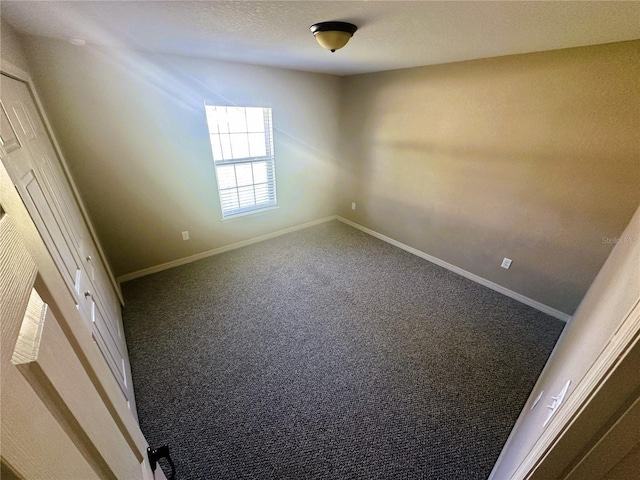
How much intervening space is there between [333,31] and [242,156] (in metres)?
2.21

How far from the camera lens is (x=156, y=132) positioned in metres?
2.67

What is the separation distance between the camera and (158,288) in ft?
9.19

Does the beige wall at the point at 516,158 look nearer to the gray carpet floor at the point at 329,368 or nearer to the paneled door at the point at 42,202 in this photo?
the gray carpet floor at the point at 329,368

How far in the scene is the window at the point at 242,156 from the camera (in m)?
3.11

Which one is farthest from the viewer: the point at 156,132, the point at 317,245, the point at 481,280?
the point at 317,245

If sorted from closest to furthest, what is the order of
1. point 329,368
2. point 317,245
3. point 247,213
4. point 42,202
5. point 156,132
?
point 42,202 → point 329,368 → point 156,132 → point 247,213 → point 317,245

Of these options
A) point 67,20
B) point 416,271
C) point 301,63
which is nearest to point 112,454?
point 67,20

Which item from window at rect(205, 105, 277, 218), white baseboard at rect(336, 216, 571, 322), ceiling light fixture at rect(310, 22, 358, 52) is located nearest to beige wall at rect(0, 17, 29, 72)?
window at rect(205, 105, 277, 218)

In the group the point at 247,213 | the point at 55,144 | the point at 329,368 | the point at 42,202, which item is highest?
the point at 55,144

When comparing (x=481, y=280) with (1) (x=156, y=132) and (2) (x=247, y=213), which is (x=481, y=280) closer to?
(2) (x=247, y=213)

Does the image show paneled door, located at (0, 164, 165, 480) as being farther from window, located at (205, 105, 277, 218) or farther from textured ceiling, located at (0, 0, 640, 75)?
window, located at (205, 105, 277, 218)

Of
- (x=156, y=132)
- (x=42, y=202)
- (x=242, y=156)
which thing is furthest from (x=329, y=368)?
(x=156, y=132)

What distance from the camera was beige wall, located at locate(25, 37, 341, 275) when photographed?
224 cm

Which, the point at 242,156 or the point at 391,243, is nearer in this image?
the point at 242,156
